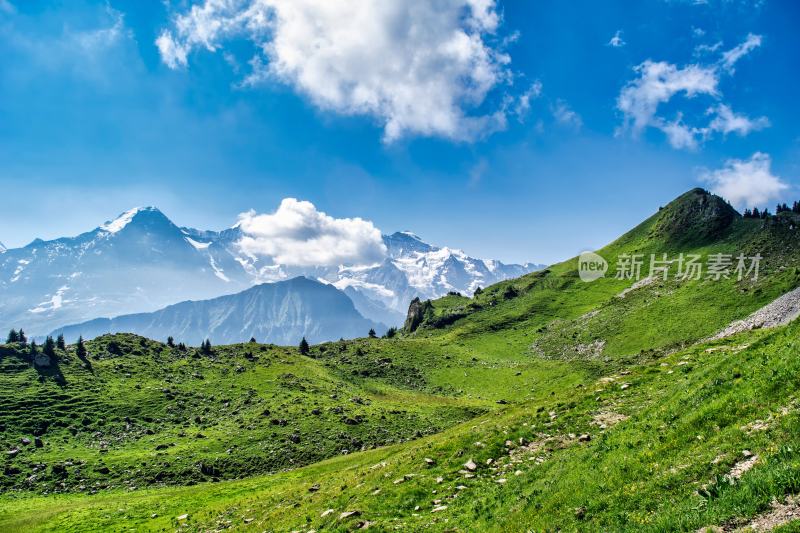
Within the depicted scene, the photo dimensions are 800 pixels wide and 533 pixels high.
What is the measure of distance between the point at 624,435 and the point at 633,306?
458 ft

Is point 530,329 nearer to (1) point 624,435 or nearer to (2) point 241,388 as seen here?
(2) point 241,388

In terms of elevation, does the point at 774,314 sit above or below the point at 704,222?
below

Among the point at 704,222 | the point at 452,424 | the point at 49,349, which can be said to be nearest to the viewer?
the point at 452,424

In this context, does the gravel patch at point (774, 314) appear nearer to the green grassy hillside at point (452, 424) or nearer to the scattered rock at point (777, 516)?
the green grassy hillside at point (452, 424)

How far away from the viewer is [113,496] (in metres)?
51.8

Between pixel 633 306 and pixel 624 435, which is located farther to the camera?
pixel 633 306

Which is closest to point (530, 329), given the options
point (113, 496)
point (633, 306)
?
point (633, 306)

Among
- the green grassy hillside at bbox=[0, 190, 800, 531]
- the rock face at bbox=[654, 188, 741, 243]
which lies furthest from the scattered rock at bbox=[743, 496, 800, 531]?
the rock face at bbox=[654, 188, 741, 243]

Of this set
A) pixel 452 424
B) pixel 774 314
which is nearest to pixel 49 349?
pixel 452 424

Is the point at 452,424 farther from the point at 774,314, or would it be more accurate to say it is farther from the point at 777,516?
the point at 777,516

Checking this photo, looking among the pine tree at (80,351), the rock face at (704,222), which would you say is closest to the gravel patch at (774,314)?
the rock face at (704,222)

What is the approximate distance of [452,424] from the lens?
7575 cm

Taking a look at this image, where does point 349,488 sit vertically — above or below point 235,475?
above

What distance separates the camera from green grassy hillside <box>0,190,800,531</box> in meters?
16.0
